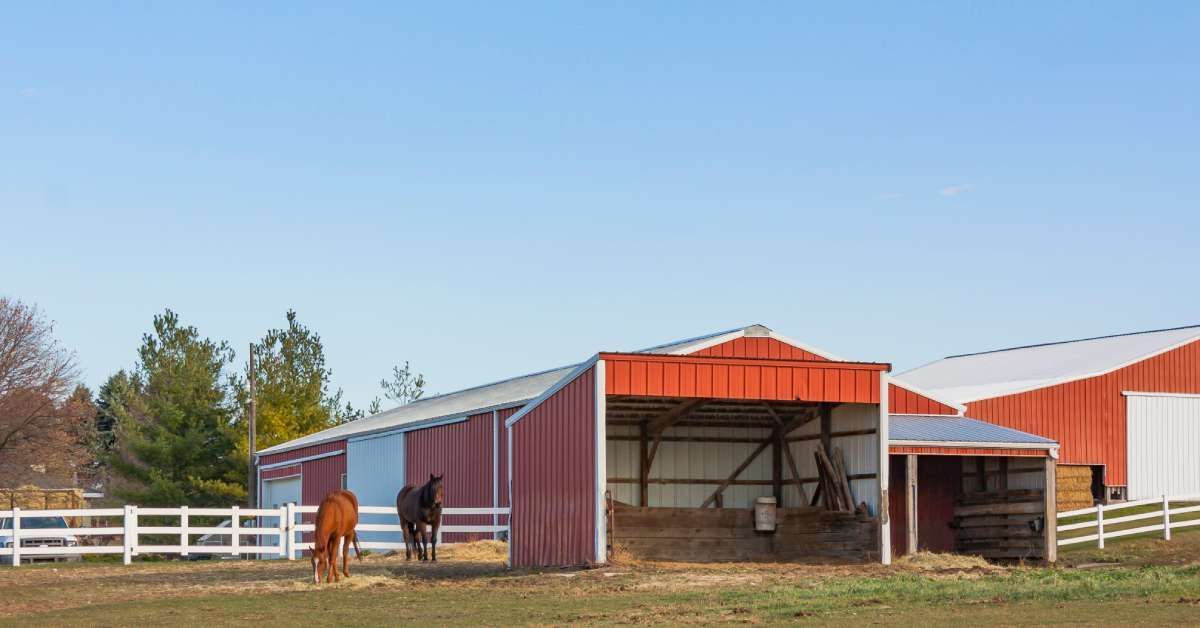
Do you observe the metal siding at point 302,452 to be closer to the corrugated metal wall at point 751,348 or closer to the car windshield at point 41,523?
the car windshield at point 41,523

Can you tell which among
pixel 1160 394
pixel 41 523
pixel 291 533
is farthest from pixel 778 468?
pixel 41 523

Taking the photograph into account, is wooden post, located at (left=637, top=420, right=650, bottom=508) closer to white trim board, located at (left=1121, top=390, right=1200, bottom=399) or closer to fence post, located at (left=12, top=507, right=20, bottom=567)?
fence post, located at (left=12, top=507, right=20, bottom=567)

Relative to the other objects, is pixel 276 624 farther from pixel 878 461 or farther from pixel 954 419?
pixel 954 419

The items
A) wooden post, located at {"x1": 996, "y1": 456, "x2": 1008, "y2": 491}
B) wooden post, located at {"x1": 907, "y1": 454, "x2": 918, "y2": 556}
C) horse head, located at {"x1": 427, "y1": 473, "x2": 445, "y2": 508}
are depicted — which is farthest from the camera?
wooden post, located at {"x1": 996, "y1": 456, "x2": 1008, "y2": 491}

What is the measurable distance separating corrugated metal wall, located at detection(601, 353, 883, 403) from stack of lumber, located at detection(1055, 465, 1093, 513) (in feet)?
42.7

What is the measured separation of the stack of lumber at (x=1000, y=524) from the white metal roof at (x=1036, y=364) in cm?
502

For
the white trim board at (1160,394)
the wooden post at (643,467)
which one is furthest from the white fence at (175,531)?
the white trim board at (1160,394)

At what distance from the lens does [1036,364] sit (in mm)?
42688

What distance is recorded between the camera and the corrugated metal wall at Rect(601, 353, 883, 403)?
23.5 meters

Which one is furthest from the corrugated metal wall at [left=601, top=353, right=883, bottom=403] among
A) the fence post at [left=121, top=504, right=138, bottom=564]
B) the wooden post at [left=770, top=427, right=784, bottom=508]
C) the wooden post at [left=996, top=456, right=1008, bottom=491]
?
the fence post at [left=121, top=504, right=138, bottom=564]

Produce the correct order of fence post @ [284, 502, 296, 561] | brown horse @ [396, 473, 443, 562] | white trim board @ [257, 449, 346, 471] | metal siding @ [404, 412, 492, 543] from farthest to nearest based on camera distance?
1. white trim board @ [257, 449, 346, 471]
2. metal siding @ [404, 412, 492, 543]
3. fence post @ [284, 502, 296, 561]
4. brown horse @ [396, 473, 443, 562]

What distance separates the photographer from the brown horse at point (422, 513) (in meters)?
28.0

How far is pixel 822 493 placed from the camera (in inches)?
1076

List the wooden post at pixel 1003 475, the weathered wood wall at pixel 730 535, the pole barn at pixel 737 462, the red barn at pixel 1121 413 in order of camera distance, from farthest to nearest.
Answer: the red barn at pixel 1121 413 < the wooden post at pixel 1003 475 < the weathered wood wall at pixel 730 535 < the pole barn at pixel 737 462
